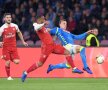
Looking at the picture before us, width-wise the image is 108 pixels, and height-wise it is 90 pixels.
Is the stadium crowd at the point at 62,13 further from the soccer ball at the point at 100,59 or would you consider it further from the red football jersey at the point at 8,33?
the red football jersey at the point at 8,33

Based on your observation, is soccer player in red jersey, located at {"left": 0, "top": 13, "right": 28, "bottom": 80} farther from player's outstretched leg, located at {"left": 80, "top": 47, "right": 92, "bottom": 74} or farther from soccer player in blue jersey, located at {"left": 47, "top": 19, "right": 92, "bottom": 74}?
player's outstretched leg, located at {"left": 80, "top": 47, "right": 92, "bottom": 74}

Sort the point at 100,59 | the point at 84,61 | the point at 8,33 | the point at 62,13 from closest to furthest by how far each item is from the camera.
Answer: the point at 8,33 → the point at 84,61 → the point at 100,59 → the point at 62,13

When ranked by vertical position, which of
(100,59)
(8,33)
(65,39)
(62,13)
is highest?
(62,13)

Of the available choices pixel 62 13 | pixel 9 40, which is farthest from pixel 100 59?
pixel 62 13

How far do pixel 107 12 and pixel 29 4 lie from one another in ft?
10.3

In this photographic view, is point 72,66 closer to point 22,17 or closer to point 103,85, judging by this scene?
point 103,85

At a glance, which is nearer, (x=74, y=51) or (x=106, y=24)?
(x=74, y=51)

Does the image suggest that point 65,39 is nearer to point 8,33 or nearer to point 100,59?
point 100,59

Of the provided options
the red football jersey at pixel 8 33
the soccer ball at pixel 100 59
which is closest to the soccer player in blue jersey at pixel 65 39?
the soccer ball at pixel 100 59

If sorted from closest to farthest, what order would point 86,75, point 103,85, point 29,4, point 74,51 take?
point 103,85
point 74,51
point 86,75
point 29,4

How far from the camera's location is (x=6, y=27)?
647 inches

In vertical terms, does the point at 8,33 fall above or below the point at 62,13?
below

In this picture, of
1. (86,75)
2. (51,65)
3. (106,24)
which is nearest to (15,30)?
(51,65)

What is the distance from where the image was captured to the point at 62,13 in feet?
71.3
